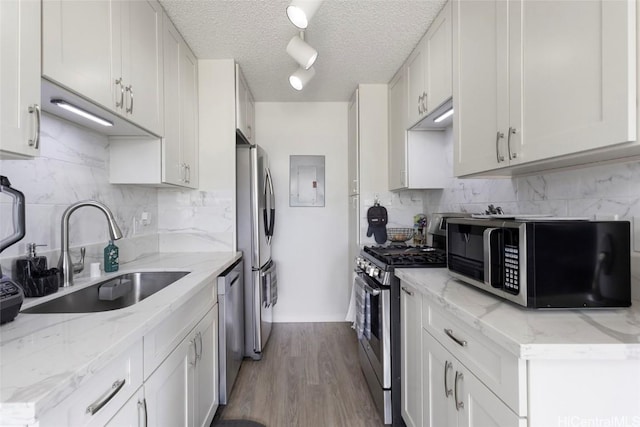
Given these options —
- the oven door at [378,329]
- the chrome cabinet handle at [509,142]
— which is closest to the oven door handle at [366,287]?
the oven door at [378,329]

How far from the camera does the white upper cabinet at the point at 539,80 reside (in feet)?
2.84

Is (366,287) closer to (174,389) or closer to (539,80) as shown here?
(174,389)

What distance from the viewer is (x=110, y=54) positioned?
1389 millimetres

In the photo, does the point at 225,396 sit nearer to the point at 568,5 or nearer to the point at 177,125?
the point at 177,125

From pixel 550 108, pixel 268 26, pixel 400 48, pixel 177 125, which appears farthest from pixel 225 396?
pixel 400 48

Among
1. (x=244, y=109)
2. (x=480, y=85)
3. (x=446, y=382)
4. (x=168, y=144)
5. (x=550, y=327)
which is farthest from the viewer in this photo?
(x=244, y=109)

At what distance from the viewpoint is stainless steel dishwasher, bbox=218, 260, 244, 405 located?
6.64 feet

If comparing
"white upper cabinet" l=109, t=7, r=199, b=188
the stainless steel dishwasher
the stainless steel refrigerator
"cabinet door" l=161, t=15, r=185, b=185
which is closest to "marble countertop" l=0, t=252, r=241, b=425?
the stainless steel dishwasher

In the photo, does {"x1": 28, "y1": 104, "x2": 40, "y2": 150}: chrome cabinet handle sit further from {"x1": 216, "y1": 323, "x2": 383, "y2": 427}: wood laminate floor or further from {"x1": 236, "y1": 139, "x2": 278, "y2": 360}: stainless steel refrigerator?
{"x1": 216, "y1": 323, "x2": 383, "y2": 427}: wood laminate floor

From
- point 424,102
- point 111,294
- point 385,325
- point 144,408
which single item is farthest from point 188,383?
point 424,102

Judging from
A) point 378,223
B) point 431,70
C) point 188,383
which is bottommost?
point 188,383

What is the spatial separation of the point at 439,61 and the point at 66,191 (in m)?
2.19

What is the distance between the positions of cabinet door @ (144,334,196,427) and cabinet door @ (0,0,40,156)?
2.77ft

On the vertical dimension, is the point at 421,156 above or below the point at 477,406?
above
